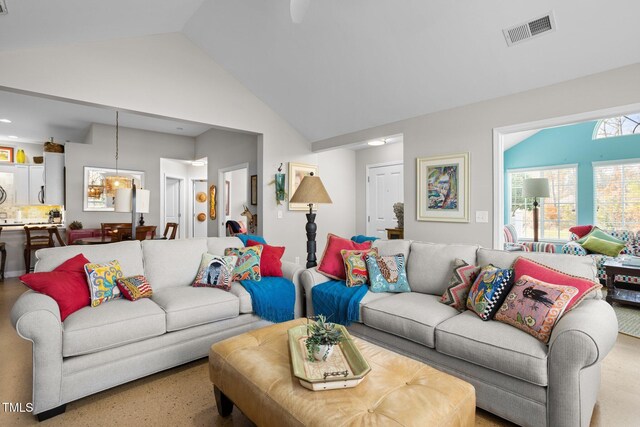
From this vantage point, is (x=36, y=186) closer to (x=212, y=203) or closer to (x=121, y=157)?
(x=121, y=157)

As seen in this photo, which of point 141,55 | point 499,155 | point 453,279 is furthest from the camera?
point 141,55

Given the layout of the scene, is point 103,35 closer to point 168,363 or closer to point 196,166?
point 168,363

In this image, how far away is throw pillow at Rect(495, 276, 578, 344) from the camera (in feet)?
6.03

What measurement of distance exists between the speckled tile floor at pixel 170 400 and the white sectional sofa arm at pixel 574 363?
36cm

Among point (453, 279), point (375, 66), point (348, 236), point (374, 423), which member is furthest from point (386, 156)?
point (374, 423)

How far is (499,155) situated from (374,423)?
334cm

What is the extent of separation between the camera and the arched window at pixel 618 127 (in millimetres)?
5637

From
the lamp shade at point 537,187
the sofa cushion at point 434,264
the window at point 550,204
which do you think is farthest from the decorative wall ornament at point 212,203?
the window at point 550,204

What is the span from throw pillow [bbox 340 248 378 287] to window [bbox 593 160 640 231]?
5.53m

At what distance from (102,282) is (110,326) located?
472 mm

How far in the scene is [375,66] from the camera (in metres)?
3.85

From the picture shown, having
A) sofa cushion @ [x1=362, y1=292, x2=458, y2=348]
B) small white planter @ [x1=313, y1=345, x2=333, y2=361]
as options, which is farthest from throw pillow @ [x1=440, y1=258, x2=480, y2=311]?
small white planter @ [x1=313, y1=345, x2=333, y2=361]

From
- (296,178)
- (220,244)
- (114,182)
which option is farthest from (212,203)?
(220,244)

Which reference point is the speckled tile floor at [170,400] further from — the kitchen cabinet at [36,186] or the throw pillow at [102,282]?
the kitchen cabinet at [36,186]
